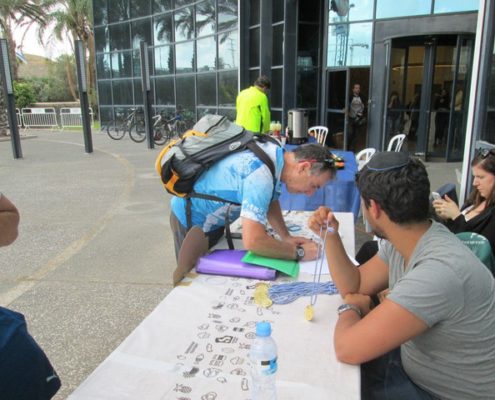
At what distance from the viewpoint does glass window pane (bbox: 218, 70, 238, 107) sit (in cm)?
1303

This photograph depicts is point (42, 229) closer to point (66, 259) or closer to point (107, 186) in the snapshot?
point (66, 259)

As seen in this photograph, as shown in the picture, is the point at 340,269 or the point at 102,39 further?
the point at 102,39

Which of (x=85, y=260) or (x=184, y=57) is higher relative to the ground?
(x=184, y=57)

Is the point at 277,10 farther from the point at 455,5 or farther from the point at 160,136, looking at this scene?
the point at 160,136

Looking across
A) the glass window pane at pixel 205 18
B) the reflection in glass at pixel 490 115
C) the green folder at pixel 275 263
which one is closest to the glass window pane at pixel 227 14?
the glass window pane at pixel 205 18

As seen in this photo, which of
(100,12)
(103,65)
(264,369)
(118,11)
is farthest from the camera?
(103,65)

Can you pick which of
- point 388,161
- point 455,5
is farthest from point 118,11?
point 388,161

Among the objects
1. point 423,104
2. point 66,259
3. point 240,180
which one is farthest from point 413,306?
point 423,104

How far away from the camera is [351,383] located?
1325 mm

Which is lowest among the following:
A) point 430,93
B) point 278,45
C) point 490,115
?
point 490,115

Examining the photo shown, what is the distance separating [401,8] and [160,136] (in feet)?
28.1

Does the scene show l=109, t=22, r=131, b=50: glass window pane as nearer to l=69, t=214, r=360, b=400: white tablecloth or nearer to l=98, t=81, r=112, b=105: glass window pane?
l=98, t=81, r=112, b=105: glass window pane

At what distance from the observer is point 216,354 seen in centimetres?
148

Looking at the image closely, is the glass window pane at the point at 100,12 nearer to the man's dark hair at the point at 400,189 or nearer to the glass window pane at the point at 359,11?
the glass window pane at the point at 359,11
